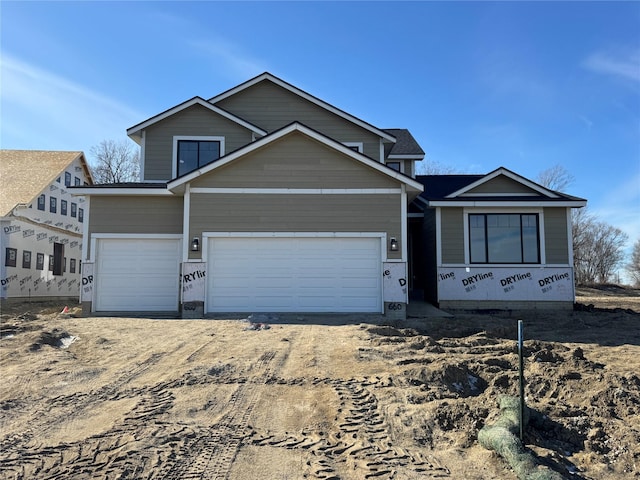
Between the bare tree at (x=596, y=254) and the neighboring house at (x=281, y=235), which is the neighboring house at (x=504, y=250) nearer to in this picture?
the neighboring house at (x=281, y=235)

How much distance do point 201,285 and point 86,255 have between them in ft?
12.2

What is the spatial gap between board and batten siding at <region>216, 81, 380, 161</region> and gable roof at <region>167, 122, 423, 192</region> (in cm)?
417

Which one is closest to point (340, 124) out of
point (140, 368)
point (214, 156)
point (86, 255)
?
point (214, 156)

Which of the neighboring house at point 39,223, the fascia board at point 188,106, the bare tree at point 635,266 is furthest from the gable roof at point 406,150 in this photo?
the bare tree at point 635,266

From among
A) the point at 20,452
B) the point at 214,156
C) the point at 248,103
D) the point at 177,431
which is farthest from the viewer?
the point at 248,103

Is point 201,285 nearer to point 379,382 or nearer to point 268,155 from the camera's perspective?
point 268,155

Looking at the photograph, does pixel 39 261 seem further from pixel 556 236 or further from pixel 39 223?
pixel 556 236

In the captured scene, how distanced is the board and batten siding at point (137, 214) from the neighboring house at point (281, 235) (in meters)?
0.03

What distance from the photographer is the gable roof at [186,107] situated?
16266 millimetres

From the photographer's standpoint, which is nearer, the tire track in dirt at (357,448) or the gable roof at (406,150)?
the tire track in dirt at (357,448)

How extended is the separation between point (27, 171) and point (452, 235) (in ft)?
83.6

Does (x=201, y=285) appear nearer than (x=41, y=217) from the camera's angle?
Yes

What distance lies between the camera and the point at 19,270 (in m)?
24.4

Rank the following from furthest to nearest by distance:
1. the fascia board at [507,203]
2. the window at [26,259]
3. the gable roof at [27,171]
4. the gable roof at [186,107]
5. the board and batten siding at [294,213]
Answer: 1. the gable roof at [27,171]
2. the window at [26,259]
3. the gable roof at [186,107]
4. the fascia board at [507,203]
5. the board and batten siding at [294,213]
